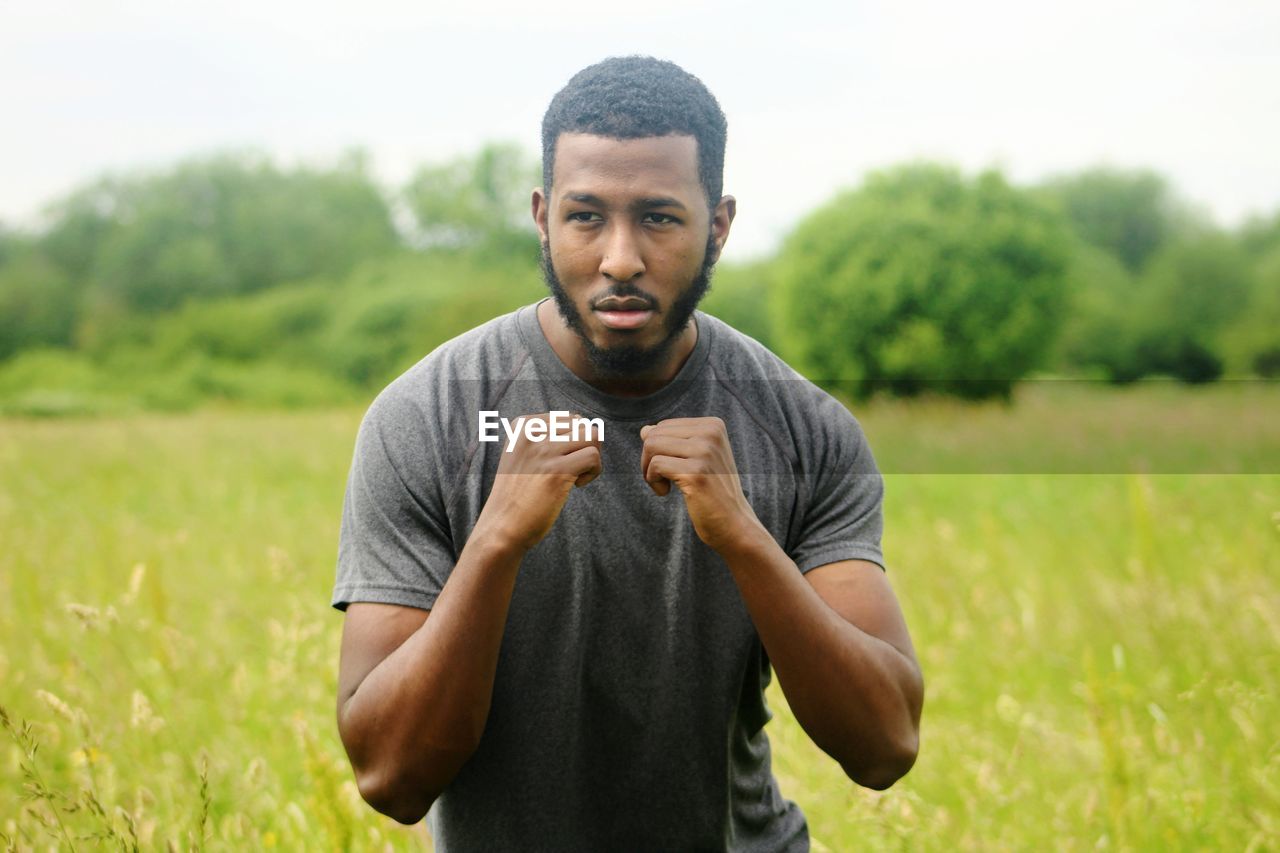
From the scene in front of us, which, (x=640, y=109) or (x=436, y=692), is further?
(x=640, y=109)

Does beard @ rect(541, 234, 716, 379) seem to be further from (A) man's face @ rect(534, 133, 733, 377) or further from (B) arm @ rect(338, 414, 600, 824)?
(B) arm @ rect(338, 414, 600, 824)

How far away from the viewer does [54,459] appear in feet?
36.0

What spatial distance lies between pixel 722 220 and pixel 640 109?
1.03 ft

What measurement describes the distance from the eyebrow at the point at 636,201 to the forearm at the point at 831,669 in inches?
22.8

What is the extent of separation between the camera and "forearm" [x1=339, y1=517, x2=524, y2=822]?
5.78 feet

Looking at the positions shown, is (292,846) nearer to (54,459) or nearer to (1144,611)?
(1144,611)

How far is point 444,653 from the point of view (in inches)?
70.5

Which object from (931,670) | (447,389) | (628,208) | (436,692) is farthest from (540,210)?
(931,670)

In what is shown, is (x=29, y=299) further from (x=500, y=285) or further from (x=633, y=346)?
(x=633, y=346)

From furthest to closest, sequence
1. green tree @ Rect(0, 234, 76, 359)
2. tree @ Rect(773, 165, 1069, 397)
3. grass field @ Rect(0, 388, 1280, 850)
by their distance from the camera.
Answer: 1. green tree @ Rect(0, 234, 76, 359)
2. tree @ Rect(773, 165, 1069, 397)
3. grass field @ Rect(0, 388, 1280, 850)

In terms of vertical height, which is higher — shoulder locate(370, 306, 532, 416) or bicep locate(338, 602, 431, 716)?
shoulder locate(370, 306, 532, 416)

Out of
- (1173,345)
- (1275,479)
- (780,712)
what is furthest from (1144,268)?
(780,712)

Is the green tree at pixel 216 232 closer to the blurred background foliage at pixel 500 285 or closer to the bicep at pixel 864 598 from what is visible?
the blurred background foliage at pixel 500 285

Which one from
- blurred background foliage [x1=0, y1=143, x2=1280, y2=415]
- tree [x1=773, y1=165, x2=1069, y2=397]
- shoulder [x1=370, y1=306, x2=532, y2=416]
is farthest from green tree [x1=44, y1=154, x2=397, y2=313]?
shoulder [x1=370, y1=306, x2=532, y2=416]
